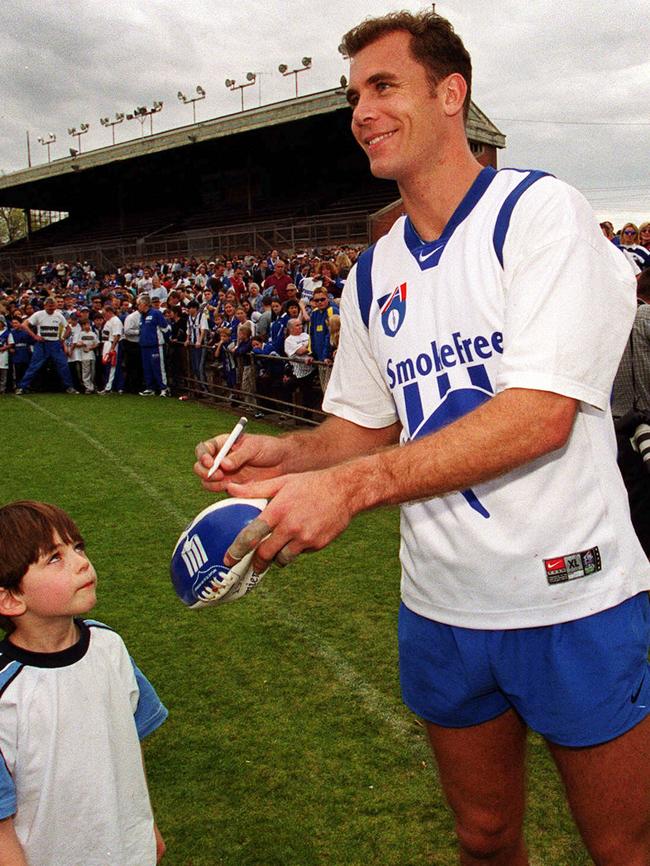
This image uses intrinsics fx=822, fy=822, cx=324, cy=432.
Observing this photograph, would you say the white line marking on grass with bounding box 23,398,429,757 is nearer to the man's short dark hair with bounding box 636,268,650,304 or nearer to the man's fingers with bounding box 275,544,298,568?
the man's fingers with bounding box 275,544,298,568

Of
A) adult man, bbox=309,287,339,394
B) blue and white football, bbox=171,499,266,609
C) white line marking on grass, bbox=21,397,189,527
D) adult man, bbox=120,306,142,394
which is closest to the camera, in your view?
blue and white football, bbox=171,499,266,609

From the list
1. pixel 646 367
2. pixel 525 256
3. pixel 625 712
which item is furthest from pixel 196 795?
pixel 646 367

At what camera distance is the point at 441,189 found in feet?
6.49

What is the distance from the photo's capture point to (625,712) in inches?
70.9

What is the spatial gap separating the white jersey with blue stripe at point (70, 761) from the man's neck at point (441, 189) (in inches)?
53.7

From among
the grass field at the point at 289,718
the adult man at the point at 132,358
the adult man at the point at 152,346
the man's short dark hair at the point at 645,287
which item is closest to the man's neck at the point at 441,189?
the grass field at the point at 289,718

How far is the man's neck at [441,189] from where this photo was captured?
1967 millimetres

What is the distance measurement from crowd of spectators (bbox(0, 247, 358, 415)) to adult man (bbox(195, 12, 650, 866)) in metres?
8.82

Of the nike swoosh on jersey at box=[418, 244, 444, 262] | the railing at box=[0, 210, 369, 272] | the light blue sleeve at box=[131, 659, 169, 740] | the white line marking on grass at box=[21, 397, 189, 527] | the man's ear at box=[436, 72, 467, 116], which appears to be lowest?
the white line marking on grass at box=[21, 397, 189, 527]

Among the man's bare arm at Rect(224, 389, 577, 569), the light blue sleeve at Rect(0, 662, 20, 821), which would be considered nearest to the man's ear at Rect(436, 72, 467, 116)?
the man's bare arm at Rect(224, 389, 577, 569)

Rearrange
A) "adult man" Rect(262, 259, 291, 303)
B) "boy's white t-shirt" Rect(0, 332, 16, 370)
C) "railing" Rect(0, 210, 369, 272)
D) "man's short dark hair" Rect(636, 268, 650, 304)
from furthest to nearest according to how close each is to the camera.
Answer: "railing" Rect(0, 210, 369, 272) → "boy's white t-shirt" Rect(0, 332, 16, 370) → "adult man" Rect(262, 259, 291, 303) → "man's short dark hair" Rect(636, 268, 650, 304)

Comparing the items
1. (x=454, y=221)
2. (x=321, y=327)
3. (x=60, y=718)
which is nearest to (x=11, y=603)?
(x=60, y=718)

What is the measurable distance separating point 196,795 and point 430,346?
2374 millimetres

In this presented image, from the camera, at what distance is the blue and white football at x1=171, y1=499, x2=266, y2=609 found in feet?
5.39
